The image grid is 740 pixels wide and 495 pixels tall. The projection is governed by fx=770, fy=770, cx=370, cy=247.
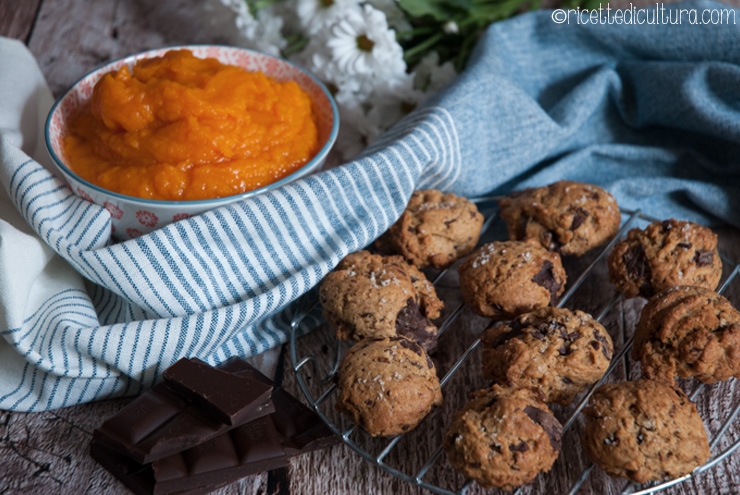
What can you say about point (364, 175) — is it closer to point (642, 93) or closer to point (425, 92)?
point (425, 92)

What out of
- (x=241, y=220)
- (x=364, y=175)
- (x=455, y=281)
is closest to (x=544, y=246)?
(x=455, y=281)

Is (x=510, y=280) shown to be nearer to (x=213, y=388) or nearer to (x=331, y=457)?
(x=331, y=457)

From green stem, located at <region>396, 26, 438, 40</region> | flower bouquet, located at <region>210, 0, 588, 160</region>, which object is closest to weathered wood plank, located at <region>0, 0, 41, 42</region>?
flower bouquet, located at <region>210, 0, 588, 160</region>

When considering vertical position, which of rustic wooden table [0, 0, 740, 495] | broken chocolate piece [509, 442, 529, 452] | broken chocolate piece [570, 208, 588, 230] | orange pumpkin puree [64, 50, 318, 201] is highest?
orange pumpkin puree [64, 50, 318, 201]

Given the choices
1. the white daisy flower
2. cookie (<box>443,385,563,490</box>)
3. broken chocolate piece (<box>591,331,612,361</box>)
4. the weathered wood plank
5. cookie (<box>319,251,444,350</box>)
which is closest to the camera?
cookie (<box>443,385,563,490</box>)

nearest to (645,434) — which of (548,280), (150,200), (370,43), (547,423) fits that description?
(547,423)

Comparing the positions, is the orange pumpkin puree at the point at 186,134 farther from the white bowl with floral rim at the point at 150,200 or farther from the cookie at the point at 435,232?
the cookie at the point at 435,232

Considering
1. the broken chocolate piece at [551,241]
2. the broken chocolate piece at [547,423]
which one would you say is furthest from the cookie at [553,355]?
the broken chocolate piece at [551,241]

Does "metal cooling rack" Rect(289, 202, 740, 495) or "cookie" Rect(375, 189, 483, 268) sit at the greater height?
"cookie" Rect(375, 189, 483, 268)

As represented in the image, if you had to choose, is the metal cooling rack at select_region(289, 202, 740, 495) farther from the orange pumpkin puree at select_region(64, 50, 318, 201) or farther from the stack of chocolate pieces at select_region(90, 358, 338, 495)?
the orange pumpkin puree at select_region(64, 50, 318, 201)
